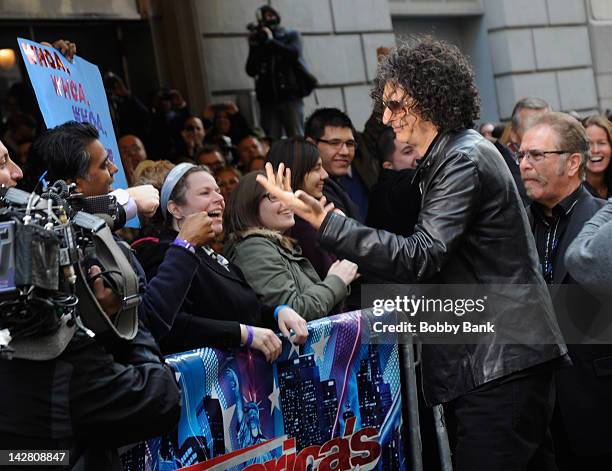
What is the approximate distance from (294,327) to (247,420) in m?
0.48

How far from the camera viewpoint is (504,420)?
12.1ft

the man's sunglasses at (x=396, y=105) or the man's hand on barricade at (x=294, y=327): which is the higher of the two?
the man's sunglasses at (x=396, y=105)

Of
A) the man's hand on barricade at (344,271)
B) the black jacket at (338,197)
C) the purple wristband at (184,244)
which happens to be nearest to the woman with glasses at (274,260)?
the man's hand on barricade at (344,271)

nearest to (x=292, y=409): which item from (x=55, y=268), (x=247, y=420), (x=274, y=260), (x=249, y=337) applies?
(x=247, y=420)

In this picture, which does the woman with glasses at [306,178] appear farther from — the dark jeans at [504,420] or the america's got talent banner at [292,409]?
the dark jeans at [504,420]

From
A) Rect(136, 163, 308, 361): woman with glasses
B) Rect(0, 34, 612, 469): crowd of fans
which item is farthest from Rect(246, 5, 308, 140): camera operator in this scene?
Rect(136, 163, 308, 361): woman with glasses

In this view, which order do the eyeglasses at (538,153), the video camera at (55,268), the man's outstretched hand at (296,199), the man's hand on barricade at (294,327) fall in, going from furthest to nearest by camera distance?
the eyeglasses at (538,153) < the man's hand on barricade at (294,327) < the man's outstretched hand at (296,199) < the video camera at (55,268)

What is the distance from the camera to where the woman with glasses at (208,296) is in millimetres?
4281

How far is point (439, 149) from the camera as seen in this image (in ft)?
12.4

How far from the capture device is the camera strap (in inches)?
119

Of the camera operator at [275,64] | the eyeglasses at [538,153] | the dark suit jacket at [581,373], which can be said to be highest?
Answer: the camera operator at [275,64]

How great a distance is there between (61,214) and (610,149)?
4.72 m

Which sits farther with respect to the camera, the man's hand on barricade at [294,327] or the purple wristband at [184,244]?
the man's hand on barricade at [294,327]

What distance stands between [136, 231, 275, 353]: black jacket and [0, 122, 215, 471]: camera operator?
860 millimetres
